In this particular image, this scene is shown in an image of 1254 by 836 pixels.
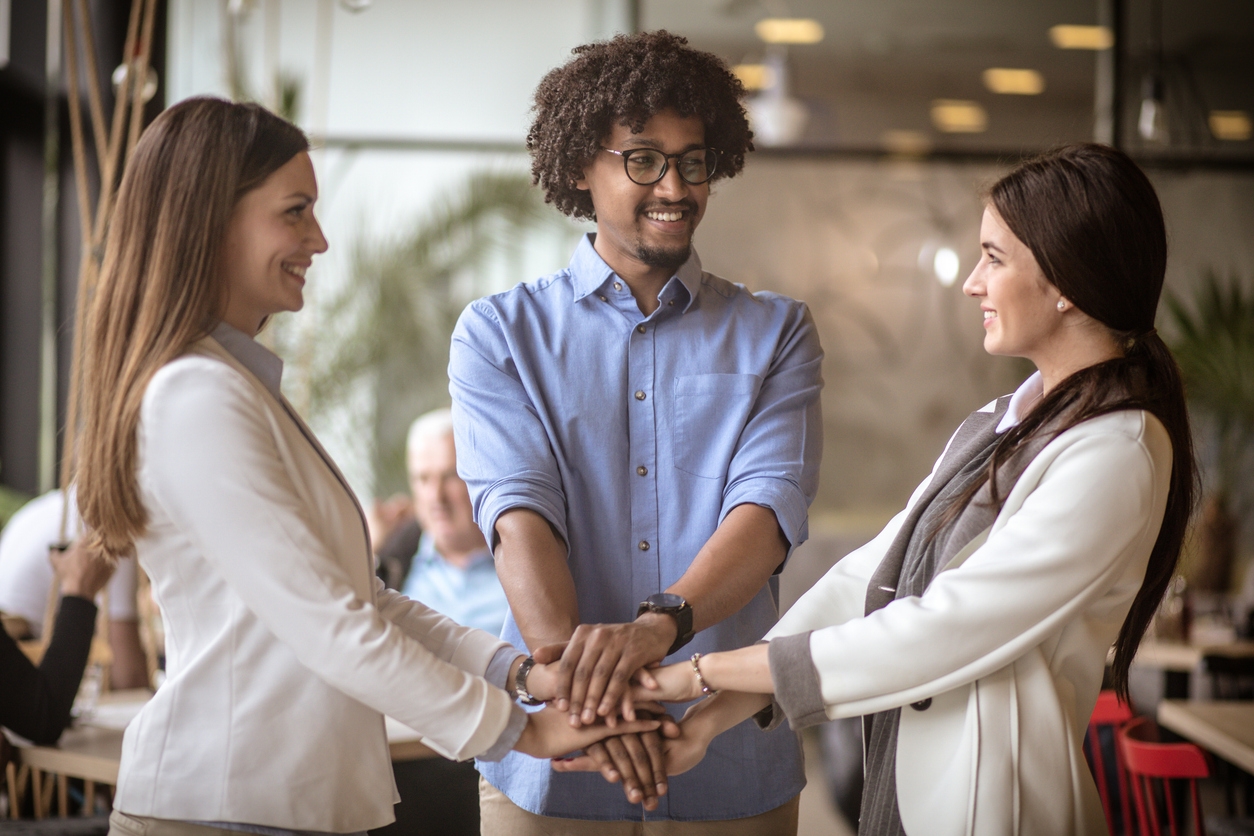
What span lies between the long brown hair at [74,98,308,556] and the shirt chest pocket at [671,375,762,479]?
2.36ft

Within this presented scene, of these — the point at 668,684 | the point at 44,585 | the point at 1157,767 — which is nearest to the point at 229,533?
the point at 668,684

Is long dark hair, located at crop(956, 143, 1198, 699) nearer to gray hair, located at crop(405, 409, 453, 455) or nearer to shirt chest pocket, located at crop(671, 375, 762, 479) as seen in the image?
shirt chest pocket, located at crop(671, 375, 762, 479)

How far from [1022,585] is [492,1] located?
489cm

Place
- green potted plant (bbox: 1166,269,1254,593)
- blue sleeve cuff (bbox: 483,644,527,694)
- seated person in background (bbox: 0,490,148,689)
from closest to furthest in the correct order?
blue sleeve cuff (bbox: 483,644,527,694) < seated person in background (bbox: 0,490,148,689) < green potted plant (bbox: 1166,269,1254,593)

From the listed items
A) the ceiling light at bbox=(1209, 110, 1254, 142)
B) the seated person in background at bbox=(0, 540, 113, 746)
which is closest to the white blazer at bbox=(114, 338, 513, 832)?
the seated person in background at bbox=(0, 540, 113, 746)

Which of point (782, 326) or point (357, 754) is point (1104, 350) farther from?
point (357, 754)

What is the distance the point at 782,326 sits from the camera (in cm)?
189

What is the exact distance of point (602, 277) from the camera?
6.14 ft

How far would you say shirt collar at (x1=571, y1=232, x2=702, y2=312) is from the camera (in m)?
1.87

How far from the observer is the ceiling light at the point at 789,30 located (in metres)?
5.68

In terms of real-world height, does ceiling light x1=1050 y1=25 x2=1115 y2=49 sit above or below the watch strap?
above

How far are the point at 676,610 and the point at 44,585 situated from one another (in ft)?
8.02

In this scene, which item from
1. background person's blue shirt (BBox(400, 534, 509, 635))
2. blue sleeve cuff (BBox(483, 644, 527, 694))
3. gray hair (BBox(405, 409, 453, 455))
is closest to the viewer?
blue sleeve cuff (BBox(483, 644, 527, 694))

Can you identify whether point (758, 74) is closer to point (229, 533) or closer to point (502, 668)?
point (502, 668)
